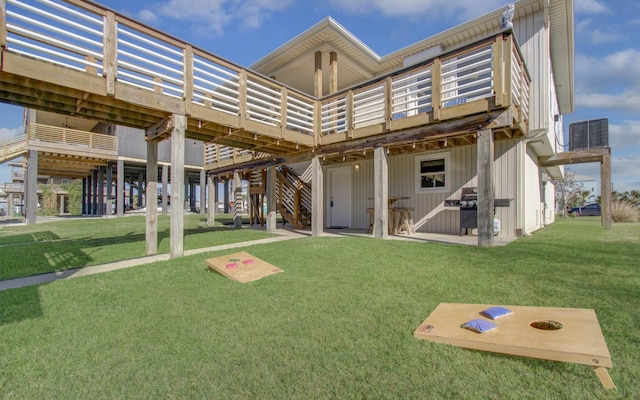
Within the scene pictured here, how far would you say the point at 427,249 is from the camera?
5957mm

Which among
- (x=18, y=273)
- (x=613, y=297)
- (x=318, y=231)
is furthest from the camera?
(x=318, y=231)

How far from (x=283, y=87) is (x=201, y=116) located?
2621 millimetres

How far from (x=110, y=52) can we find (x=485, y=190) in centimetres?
719

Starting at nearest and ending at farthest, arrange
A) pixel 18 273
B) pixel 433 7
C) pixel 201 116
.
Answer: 1. pixel 18 273
2. pixel 201 116
3. pixel 433 7

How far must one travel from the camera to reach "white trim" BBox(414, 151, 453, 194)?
8.95 metres

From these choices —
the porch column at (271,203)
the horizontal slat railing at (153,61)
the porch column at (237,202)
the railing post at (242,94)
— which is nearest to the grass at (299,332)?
the horizontal slat railing at (153,61)

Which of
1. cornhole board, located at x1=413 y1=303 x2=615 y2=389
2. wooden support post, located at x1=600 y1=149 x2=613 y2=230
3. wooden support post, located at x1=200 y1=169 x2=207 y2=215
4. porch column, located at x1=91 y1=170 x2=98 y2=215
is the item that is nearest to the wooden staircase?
cornhole board, located at x1=413 y1=303 x2=615 y2=389

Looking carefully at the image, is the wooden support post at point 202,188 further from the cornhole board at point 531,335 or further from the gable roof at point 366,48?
the cornhole board at point 531,335

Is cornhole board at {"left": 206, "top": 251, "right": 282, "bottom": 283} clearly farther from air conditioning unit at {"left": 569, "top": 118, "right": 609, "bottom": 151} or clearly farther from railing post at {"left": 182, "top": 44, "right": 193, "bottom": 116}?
air conditioning unit at {"left": 569, "top": 118, "right": 609, "bottom": 151}

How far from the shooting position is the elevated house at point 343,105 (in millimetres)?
5016

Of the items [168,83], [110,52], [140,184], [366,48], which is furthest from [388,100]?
[140,184]

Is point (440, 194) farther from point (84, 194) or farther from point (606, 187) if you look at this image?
point (84, 194)

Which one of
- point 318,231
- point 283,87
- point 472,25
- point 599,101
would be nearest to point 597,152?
point 472,25

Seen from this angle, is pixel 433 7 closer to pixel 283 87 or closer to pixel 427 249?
pixel 283 87
